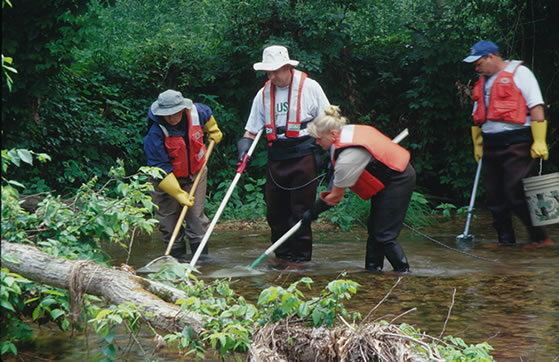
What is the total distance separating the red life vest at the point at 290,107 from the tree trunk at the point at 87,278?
2.89 meters

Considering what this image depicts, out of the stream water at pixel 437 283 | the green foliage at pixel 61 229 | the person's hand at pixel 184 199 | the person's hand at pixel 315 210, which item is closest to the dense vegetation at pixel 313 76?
the stream water at pixel 437 283

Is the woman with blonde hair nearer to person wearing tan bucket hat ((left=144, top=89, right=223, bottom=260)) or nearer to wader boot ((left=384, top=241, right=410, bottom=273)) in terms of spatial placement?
wader boot ((left=384, top=241, right=410, bottom=273))

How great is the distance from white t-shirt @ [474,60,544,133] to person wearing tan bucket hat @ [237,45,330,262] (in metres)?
1.84

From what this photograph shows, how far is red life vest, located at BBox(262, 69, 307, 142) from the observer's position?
638 centimetres

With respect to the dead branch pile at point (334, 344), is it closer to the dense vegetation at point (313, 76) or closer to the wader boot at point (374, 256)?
the wader boot at point (374, 256)

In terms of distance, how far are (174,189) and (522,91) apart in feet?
11.5

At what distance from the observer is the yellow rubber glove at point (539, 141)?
22.6 feet

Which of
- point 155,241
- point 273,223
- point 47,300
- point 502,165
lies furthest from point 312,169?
point 47,300

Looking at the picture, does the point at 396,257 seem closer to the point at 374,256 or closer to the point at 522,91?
the point at 374,256

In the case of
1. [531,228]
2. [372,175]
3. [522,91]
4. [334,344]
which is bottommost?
[531,228]

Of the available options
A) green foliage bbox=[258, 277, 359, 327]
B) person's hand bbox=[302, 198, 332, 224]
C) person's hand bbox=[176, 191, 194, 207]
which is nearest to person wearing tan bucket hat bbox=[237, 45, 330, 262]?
person's hand bbox=[302, 198, 332, 224]

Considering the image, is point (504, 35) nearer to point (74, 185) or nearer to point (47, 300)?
point (74, 185)

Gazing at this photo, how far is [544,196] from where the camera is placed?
6.98 metres

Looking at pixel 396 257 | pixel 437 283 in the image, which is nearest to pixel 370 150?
pixel 396 257
